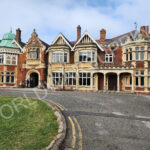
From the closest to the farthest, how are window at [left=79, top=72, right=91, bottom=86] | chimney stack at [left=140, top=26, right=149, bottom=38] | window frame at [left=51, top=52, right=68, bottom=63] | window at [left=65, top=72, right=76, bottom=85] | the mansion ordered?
the mansion < window at [left=79, top=72, right=91, bottom=86] < chimney stack at [left=140, top=26, right=149, bottom=38] < window at [left=65, top=72, right=76, bottom=85] < window frame at [left=51, top=52, right=68, bottom=63]

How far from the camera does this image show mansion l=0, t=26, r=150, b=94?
20.3 metres

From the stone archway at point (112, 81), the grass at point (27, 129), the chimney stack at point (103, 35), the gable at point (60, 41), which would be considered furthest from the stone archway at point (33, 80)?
the grass at point (27, 129)

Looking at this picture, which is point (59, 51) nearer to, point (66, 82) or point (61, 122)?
point (66, 82)

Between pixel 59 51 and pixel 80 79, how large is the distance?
23.0 ft

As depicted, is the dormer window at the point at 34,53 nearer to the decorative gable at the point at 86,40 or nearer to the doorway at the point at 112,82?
the decorative gable at the point at 86,40

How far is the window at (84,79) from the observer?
22.0 metres

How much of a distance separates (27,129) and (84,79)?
1757 cm

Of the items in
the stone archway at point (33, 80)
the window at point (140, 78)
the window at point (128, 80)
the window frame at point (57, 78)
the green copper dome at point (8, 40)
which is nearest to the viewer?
the window at point (140, 78)

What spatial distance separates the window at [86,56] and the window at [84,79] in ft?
8.67

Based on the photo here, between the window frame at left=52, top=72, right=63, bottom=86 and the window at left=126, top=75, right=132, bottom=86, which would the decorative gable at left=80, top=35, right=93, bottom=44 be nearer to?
the window frame at left=52, top=72, right=63, bottom=86

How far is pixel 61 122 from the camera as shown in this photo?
5.89 metres

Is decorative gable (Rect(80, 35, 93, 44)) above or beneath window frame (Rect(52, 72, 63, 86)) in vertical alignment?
above

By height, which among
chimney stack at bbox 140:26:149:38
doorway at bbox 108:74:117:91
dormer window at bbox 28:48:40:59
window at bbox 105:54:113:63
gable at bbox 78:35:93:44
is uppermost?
chimney stack at bbox 140:26:149:38

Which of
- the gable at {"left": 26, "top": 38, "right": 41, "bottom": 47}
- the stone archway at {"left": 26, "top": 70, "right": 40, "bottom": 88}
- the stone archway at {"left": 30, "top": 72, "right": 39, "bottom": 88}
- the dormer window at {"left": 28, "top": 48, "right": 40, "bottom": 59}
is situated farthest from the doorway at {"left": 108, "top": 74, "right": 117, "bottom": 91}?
the stone archway at {"left": 30, "top": 72, "right": 39, "bottom": 88}
